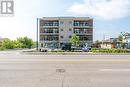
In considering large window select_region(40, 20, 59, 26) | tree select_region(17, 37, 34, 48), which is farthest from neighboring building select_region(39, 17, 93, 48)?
tree select_region(17, 37, 34, 48)

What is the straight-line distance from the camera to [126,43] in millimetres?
68875

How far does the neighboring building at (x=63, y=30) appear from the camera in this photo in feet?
286

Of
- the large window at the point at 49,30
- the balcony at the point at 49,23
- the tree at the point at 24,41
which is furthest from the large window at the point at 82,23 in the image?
the tree at the point at 24,41

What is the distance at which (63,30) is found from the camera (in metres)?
88.6

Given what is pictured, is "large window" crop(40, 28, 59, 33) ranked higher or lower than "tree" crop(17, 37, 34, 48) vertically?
higher

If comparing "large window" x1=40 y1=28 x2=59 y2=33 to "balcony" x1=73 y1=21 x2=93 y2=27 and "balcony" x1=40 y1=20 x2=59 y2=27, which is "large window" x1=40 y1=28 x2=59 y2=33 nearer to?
"balcony" x1=40 y1=20 x2=59 y2=27

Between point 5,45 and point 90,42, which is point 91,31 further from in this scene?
point 5,45

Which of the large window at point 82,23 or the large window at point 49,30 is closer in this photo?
the large window at point 49,30

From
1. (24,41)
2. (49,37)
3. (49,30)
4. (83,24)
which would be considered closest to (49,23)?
(49,30)

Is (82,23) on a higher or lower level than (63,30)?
higher

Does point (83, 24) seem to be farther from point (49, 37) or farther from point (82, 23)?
point (49, 37)

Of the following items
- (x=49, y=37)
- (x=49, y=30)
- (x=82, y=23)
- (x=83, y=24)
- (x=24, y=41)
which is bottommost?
(x=24, y=41)

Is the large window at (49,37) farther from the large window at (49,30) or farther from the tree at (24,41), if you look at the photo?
the tree at (24,41)

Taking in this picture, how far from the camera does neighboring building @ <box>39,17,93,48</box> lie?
8706cm
